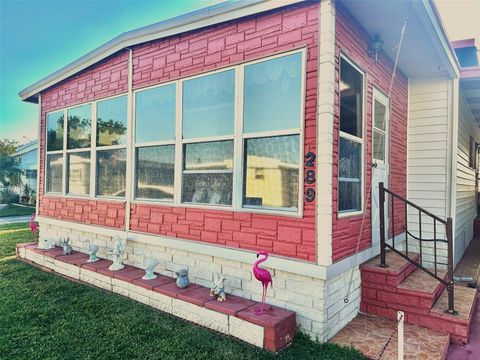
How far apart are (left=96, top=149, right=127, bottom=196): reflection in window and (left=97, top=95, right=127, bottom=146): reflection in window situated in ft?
0.61

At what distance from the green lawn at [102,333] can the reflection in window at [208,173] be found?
1436 mm

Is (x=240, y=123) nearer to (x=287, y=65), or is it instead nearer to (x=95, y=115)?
(x=287, y=65)

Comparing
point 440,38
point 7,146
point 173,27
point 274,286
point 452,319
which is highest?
point 7,146

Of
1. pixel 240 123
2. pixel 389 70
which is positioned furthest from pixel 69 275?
pixel 389 70

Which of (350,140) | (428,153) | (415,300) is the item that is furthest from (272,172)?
(428,153)

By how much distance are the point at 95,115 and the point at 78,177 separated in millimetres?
1259

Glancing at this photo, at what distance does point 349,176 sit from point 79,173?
15.9 feet

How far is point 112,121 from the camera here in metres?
5.42

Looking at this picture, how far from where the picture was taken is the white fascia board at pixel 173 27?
137 inches

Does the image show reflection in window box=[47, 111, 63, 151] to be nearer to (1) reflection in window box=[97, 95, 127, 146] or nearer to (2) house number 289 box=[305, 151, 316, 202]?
(1) reflection in window box=[97, 95, 127, 146]

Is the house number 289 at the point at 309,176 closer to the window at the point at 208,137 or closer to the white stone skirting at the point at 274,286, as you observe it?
the white stone skirting at the point at 274,286

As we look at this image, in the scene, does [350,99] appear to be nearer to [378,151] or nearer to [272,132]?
[272,132]

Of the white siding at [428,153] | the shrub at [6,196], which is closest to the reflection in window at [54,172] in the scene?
the white siding at [428,153]

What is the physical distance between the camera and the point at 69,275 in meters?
5.11
